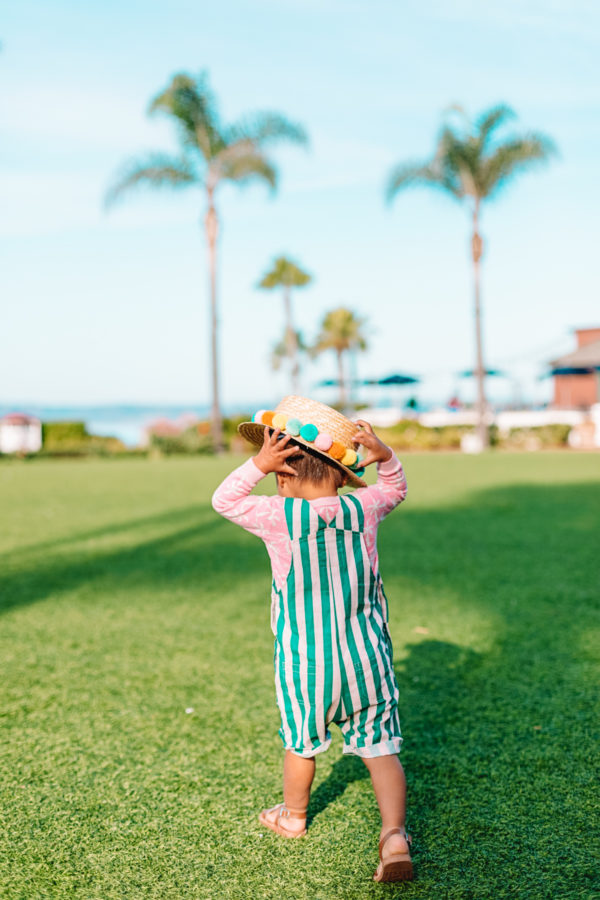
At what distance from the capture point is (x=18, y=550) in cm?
724

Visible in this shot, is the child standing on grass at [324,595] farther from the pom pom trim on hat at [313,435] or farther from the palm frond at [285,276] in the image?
the palm frond at [285,276]

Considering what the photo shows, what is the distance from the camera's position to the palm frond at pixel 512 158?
25594mm

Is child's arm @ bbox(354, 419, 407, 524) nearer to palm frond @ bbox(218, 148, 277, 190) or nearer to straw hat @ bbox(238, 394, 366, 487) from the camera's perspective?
straw hat @ bbox(238, 394, 366, 487)

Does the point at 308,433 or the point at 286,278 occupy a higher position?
the point at 286,278

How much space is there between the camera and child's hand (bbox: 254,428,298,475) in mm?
2170

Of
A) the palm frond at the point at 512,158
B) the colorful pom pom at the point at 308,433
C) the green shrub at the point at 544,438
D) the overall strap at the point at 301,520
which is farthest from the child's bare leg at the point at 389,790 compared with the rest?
the palm frond at the point at 512,158

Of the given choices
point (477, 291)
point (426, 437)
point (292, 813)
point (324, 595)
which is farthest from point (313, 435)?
point (477, 291)

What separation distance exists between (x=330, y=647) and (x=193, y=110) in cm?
2461

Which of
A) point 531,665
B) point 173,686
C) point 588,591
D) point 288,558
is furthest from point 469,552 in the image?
point 288,558

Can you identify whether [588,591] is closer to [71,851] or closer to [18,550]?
[71,851]

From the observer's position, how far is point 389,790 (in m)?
2.14

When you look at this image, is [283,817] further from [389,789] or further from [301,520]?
[301,520]

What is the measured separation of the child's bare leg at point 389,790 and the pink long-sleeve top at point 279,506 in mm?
508

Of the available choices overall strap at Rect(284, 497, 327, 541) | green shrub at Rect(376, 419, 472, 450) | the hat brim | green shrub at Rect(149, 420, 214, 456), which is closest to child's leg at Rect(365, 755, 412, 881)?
overall strap at Rect(284, 497, 327, 541)
